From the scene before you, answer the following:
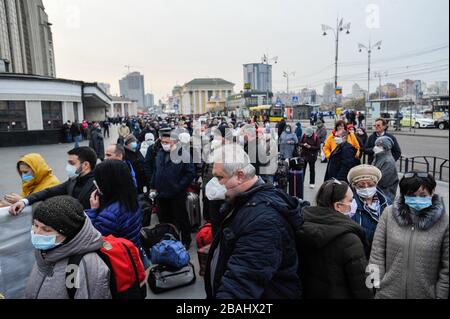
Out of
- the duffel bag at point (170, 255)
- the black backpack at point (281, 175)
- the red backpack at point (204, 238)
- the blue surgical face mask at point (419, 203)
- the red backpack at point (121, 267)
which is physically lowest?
the duffel bag at point (170, 255)

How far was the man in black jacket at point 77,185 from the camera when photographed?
3139 millimetres

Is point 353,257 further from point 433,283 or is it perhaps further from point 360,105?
point 360,105

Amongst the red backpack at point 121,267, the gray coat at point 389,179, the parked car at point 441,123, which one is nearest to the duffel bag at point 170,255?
the red backpack at point 121,267

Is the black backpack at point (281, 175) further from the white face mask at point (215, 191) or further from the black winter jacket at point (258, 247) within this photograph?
the black winter jacket at point (258, 247)

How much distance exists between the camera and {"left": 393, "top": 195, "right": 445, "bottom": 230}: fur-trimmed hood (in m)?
2.31

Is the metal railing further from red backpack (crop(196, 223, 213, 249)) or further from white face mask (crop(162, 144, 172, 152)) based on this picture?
white face mask (crop(162, 144, 172, 152))

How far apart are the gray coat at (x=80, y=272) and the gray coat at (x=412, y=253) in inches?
74.3

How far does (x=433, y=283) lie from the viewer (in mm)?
2260

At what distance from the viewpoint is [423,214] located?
2383 mm

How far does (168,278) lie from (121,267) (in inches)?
81.6

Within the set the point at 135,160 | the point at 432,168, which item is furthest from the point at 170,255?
the point at 432,168

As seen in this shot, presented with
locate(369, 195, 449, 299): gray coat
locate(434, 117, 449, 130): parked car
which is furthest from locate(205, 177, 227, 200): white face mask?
locate(434, 117, 449, 130): parked car

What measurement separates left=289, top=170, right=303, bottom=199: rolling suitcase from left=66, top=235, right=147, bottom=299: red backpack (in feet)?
17.0

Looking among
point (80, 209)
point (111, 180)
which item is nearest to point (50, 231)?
point (80, 209)
